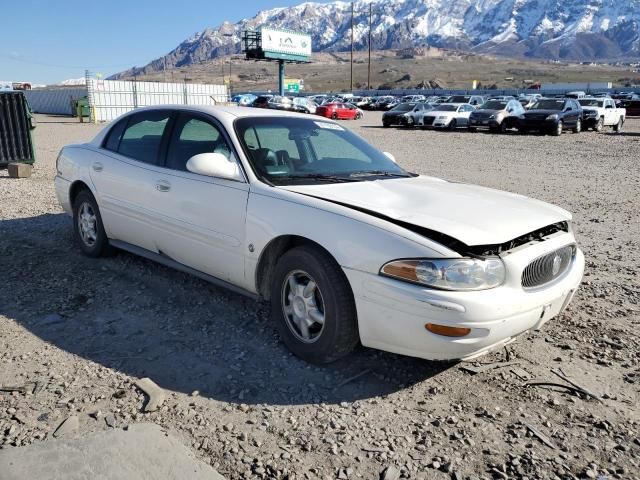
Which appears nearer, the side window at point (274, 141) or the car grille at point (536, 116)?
the side window at point (274, 141)

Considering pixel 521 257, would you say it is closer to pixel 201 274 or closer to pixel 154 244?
pixel 201 274

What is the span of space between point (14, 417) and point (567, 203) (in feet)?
27.2

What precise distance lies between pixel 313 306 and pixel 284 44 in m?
67.3

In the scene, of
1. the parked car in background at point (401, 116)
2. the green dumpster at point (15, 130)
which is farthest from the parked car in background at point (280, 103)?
the green dumpster at point (15, 130)

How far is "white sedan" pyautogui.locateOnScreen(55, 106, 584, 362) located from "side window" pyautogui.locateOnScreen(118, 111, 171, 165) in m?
0.01

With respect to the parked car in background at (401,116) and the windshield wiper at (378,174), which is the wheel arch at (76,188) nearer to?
the windshield wiper at (378,174)

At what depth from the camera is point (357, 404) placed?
324 cm

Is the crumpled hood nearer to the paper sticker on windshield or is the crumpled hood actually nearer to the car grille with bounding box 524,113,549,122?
the paper sticker on windshield

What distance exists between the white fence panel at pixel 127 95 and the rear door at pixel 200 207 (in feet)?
97.8

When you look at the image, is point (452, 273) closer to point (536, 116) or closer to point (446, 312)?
point (446, 312)

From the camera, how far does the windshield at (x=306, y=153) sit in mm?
4117

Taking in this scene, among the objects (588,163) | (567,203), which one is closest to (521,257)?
(567,203)

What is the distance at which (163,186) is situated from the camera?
14.8ft

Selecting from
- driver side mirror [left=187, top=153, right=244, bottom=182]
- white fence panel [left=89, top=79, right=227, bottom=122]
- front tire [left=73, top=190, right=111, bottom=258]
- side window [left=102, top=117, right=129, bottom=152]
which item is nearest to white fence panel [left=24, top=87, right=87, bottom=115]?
white fence panel [left=89, top=79, right=227, bottom=122]
